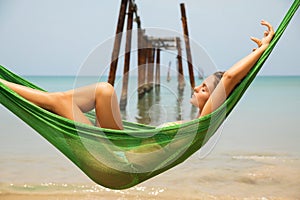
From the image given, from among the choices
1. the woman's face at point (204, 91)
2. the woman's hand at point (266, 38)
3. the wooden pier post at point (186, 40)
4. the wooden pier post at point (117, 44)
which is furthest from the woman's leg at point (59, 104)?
the wooden pier post at point (186, 40)

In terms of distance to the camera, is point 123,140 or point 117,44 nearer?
point 123,140

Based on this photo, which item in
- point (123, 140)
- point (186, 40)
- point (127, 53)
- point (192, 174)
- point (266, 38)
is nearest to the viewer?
point (123, 140)

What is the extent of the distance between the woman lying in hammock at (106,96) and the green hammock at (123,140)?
35 mm

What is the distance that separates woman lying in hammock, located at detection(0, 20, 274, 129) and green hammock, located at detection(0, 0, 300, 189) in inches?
1.4

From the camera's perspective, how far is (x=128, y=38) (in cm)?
632

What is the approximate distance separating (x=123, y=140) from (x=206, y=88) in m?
0.42

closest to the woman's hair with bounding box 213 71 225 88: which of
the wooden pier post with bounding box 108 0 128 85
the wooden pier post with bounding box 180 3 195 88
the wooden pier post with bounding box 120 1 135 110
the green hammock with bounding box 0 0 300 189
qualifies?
the green hammock with bounding box 0 0 300 189

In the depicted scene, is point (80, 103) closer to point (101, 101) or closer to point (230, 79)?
point (101, 101)

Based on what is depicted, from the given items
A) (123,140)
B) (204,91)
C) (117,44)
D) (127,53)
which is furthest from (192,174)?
(127,53)

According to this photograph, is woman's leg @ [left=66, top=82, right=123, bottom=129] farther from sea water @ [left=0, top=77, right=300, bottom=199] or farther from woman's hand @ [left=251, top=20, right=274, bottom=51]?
woman's hand @ [left=251, top=20, right=274, bottom=51]

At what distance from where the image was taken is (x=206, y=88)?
1.70 m

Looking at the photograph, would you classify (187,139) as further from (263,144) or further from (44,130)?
(263,144)

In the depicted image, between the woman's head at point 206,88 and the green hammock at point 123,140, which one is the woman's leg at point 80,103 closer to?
the green hammock at point 123,140

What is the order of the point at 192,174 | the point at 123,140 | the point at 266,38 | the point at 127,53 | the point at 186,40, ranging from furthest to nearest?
the point at 186,40
the point at 127,53
the point at 192,174
the point at 266,38
the point at 123,140
